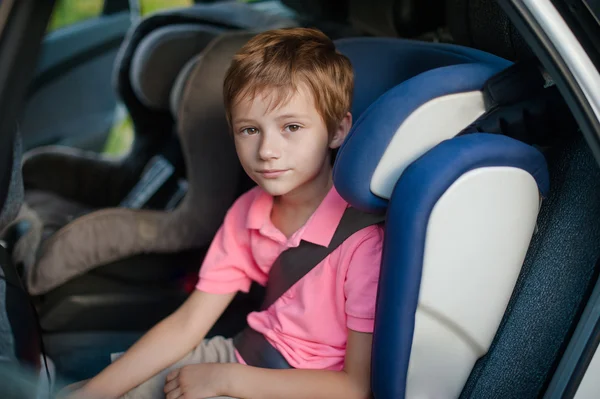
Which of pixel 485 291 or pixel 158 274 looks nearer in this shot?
pixel 485 291

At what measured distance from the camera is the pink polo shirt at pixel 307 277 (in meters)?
1.14

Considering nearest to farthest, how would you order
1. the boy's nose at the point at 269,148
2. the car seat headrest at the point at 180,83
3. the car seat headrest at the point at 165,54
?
the boy's nose at the point at 269,148 → the car seat headrest at the point at 180,83 → the car seat headrest at the point at 165,54

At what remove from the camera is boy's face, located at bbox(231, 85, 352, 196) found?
1.11 m

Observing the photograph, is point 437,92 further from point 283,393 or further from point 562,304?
point 283,393

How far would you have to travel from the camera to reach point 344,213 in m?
1.20

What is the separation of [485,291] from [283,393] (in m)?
0.36

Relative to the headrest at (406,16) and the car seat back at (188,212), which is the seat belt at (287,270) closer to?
the car seat back at (188,212)

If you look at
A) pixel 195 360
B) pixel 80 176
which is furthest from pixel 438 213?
pixel 80 176

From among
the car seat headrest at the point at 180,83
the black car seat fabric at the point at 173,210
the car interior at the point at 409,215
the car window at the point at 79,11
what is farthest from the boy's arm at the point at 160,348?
the car window at the point at 79,11

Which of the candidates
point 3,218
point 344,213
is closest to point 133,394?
point 3,218

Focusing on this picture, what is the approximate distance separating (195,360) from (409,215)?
0.54 meters

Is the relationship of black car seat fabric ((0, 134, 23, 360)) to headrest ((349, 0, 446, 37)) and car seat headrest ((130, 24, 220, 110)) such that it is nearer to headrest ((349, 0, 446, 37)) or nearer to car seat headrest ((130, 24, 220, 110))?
car seat headrest ((130, 24, 220, 110))

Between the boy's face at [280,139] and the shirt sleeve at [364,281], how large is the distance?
0.48 ft

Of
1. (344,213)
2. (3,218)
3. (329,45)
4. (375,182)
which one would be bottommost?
(3,218)
